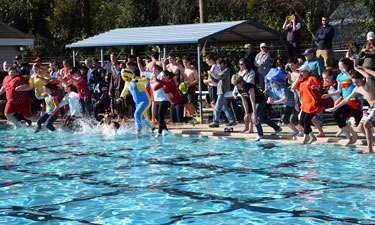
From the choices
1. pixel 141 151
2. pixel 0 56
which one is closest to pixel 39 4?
pixel 0 56

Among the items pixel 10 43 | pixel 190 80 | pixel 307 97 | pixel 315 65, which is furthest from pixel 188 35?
pixel 10 43

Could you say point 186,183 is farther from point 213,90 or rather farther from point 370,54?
point 213,90

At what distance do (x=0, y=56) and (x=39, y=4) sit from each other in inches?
624

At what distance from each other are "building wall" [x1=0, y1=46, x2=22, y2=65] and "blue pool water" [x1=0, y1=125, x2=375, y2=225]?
20.4m

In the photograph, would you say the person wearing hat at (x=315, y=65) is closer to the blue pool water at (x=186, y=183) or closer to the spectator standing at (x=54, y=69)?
the blue pool water at (x=186, y=183)

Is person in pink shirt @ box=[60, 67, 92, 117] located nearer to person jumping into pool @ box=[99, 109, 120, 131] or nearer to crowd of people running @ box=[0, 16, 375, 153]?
crowd of people running @ box=[0, 16, 375, 153]

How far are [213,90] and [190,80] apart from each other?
2.71ft

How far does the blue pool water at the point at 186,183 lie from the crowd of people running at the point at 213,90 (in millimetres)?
962

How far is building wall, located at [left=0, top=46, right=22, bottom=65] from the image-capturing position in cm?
3488

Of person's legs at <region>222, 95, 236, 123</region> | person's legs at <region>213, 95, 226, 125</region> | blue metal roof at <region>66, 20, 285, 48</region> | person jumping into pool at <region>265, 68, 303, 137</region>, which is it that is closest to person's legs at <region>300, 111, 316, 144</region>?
person jumping into pool at <region>265, 68, 303, 137</region>

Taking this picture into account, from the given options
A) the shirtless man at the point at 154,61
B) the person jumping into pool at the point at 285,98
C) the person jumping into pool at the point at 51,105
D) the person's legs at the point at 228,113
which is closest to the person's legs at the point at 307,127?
the person jumping into pool at the point at 285,98

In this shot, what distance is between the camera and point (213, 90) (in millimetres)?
18609

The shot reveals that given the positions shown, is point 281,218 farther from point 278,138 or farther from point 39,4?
point 39,4

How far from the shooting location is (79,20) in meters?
54.5
